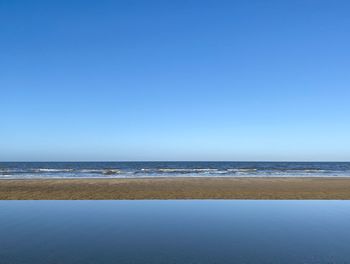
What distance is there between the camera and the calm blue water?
321 inches

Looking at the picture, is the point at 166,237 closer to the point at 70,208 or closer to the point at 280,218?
the point at 280,218

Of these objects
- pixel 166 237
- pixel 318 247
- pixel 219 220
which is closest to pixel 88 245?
pixel 166 237

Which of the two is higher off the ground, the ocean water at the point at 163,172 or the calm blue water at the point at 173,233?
the ocean water at the point at 163,172

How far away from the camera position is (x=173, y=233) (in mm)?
10680

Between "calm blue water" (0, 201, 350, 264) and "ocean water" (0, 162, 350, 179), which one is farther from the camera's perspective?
"ocean water" (0, 162, 350, 179)

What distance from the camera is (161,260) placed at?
25.7 feet

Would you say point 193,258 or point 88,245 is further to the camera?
point 88,245

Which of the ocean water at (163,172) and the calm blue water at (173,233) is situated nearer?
the calm blue water at (173,233)

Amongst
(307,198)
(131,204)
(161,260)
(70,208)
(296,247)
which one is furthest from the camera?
(307,198)

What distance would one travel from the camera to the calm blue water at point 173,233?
8164mm

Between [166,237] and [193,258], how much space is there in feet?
7.46

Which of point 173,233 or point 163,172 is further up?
point 163,172

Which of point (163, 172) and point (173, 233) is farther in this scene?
point (163, 172)

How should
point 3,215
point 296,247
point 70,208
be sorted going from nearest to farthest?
point 296,247
point 3,215
point 70,208
